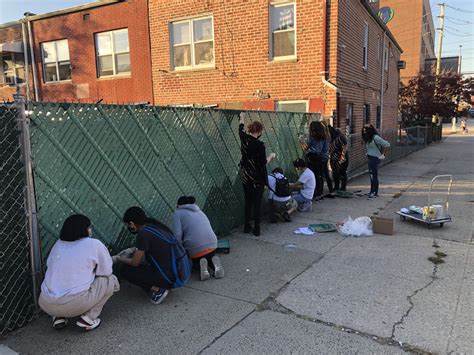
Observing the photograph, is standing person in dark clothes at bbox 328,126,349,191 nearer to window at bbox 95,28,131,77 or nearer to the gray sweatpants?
the gray sweatpants

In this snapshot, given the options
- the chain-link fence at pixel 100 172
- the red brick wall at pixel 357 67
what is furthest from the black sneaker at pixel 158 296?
the red brick wall at pixel 357 67

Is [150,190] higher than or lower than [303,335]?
higher

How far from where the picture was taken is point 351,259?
5035mm

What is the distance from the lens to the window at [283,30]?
11.0m

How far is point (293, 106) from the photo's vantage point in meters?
11.2

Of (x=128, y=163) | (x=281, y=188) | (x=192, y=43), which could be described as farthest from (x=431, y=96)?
(x=128, y=163)

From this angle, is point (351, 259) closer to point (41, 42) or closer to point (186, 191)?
point (186, 191)

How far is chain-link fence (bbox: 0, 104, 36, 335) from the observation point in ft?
10.9

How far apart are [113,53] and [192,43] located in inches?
135

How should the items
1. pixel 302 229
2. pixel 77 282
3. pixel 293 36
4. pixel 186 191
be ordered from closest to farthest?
pixel 77 282 < pixel 186 191 < pixel 302 229 < pixel 293 36

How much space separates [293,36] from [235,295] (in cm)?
889

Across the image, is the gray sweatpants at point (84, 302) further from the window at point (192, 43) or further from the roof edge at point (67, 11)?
the roof edge at point (67, 11)

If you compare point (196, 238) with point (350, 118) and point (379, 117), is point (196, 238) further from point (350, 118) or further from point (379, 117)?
point (379, 117)

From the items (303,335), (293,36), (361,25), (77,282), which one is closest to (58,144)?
(77,282)
